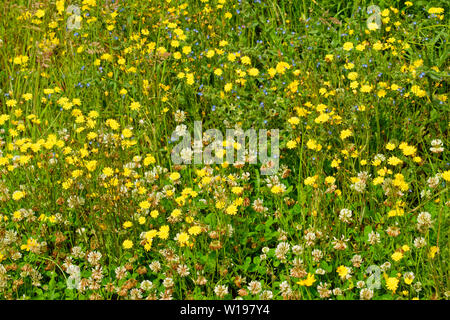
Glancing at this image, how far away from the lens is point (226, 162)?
3023mm

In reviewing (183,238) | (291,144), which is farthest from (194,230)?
(291,144)

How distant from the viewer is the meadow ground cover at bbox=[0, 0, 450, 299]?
2.61 m

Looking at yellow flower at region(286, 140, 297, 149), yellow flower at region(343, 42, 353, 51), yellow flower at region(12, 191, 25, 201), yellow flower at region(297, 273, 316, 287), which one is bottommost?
yellow flower at region(297, 273, 316, 287)

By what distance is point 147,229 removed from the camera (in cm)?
284

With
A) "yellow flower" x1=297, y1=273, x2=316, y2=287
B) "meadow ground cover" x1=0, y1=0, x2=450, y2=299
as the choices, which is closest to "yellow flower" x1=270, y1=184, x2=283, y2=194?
"meadow ground cover" x1=0, y1=0, x2=450, y2=299

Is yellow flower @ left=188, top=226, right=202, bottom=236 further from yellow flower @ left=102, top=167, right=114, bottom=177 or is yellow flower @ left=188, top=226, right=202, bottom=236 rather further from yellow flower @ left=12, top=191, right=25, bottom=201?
yellow flower @ left=12, top=191, right=25, bottom=201

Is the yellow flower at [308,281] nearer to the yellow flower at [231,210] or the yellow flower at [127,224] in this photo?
the yellow flower at [231,210]

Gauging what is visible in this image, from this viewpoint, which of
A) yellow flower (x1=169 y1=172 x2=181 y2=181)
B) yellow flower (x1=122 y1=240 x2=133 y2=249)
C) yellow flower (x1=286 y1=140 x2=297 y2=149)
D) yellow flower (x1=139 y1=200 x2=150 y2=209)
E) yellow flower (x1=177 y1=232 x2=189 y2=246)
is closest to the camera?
yellow flower (x1=177 y1=232 x2=189 y2=246)

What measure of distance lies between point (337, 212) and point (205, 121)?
1196 millimetres

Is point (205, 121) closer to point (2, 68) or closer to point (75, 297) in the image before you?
point (75, 297)

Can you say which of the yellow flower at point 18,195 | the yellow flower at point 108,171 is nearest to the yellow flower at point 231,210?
the yellow flower at point 108,171

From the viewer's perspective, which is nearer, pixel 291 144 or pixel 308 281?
pixel 308 281

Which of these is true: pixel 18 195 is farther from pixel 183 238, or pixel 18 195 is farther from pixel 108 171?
pixel 183 238

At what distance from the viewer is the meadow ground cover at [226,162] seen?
261cm
